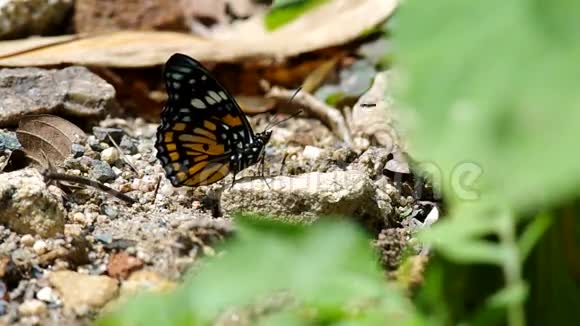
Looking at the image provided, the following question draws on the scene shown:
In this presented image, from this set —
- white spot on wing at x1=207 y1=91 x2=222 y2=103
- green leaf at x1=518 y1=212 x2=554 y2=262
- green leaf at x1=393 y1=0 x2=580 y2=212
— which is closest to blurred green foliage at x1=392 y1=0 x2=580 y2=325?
green leaf at x1=393 y1=0 x2=580 y2=212

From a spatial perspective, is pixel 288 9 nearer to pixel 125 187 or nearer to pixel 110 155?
pixel 125 187

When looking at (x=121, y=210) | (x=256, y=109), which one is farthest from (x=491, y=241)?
(x=256, y=109)

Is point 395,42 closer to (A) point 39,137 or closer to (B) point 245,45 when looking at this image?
(A) point 39,137

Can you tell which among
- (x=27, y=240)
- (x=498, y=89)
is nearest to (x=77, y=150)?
(x=27, y=240)

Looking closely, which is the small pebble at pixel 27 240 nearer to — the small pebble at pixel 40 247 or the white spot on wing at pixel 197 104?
the small pebble at pixel 40 247

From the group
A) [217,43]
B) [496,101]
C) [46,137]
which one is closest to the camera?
[496,101]

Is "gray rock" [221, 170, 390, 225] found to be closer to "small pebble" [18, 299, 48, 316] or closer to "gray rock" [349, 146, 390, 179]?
"gray rock" [349, 146, 390, 179]

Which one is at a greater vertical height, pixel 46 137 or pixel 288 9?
pixel 46 137
